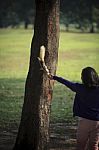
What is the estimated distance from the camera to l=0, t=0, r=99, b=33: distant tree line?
235 feet

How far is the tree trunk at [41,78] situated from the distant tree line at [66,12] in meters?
61.5

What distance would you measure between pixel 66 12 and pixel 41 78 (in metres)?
69.0

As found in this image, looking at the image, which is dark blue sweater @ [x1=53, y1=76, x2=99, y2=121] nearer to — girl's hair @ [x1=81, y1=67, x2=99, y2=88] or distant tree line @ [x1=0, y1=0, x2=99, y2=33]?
girl's hair @ [x1=81, y1=67, x2=99, y2=88]

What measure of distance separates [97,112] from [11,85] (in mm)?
11347

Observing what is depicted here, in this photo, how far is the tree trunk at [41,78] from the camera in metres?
6.99

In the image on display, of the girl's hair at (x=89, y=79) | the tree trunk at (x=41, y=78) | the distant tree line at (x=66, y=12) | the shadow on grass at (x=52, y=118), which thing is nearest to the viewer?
the girl's hair at (x=89, y=79)

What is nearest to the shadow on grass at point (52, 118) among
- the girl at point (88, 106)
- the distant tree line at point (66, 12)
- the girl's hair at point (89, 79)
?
the girl at point (88, 106)

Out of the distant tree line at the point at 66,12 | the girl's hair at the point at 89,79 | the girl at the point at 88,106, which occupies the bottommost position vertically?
the distant tree line at the point at 66,12

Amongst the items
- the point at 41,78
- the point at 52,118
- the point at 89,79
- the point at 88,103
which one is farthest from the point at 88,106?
the point at 52,118

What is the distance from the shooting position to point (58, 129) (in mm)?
10062

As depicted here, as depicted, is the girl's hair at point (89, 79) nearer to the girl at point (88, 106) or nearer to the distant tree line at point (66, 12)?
the girl at point (88, 106)

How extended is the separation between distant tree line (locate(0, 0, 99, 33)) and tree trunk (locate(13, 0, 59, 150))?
2420 inches

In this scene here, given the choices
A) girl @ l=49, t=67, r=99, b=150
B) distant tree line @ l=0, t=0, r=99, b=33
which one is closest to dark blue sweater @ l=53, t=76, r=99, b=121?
girl @ l=49, t=67, r=99, b=150

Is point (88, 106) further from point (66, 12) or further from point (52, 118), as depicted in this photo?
point (66, 12)
